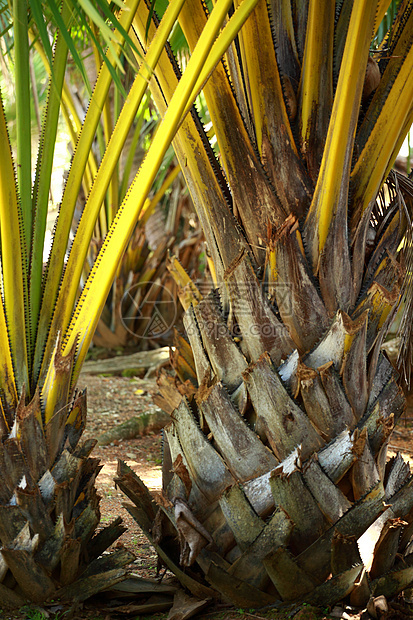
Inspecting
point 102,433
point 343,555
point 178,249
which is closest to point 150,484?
point 102,433

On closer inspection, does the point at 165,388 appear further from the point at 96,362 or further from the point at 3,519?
the point at 96,362

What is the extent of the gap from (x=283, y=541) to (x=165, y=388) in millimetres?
654

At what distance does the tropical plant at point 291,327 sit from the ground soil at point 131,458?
0.06 m

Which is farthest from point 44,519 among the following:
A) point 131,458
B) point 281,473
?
point 131,458

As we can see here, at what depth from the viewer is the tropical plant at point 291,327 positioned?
144 centimetres

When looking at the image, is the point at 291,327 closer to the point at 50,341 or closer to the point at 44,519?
the point at 50,341

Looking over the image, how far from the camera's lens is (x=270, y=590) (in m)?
1.48

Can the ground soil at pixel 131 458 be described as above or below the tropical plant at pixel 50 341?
below

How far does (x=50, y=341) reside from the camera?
5.13 ft

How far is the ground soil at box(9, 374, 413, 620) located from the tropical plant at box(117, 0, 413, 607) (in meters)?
0.06
